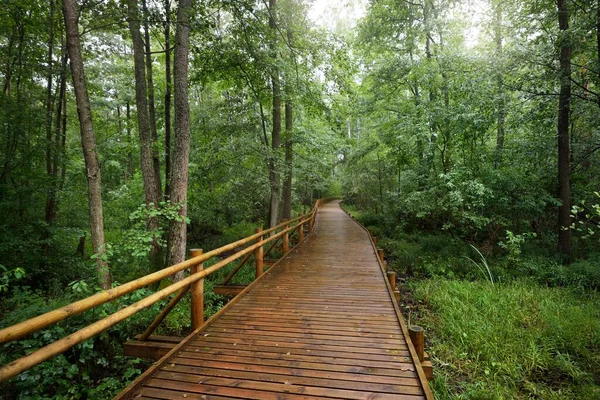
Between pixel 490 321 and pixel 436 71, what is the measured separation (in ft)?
30.0

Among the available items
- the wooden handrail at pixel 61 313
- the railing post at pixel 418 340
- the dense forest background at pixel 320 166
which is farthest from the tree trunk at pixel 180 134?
the railing post at pixel 418 340

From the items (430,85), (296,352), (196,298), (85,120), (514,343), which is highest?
(430,85)

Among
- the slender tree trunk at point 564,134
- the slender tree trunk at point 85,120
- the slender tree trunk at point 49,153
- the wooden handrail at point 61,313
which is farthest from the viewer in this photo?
the slender tree trunk at point 49,153

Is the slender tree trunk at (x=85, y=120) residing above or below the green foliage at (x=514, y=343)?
above

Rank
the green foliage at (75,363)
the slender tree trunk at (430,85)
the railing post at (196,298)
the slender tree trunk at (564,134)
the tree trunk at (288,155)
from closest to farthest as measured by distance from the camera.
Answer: the green foliage at (75,363) → the railing post at (196,298) → the slender tree trunk at (564,134) → the slender tree trunk at (430,85) → the tree trunk at (288,155)

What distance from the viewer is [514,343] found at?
15.8ft

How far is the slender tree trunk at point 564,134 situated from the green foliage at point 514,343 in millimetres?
2945

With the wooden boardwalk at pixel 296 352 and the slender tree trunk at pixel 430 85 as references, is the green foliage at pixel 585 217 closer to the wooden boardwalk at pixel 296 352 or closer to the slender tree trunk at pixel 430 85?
the wooden boardwalk at pixel 296 352

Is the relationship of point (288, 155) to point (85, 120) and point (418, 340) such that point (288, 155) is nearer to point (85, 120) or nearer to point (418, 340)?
point (85, 120)

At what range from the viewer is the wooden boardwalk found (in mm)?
2424

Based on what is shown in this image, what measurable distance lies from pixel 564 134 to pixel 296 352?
10.2 m

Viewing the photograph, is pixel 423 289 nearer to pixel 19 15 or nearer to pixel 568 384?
pixel 568 384

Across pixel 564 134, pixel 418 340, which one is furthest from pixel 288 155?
pixel 418 340

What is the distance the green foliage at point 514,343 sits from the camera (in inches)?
159
